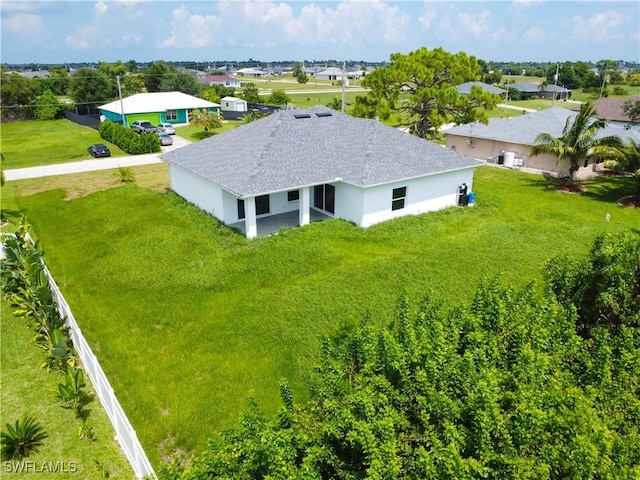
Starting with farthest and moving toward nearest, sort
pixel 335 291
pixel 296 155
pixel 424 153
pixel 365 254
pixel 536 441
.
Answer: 1. pixel 424 153
2. pixel 296 155
3. pixel 365 254
4. pixel 335 291
5. pixel 536 441

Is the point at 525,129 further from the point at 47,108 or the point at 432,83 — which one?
the point at 47,108

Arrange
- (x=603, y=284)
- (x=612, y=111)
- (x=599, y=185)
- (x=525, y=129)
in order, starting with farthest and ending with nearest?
1. (x=612, y=111)
2. (x=525, y=129)
3. (x=599, y=185)
4. (x=603, y=284)

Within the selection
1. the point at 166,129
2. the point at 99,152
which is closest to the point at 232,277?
the point at 99,152

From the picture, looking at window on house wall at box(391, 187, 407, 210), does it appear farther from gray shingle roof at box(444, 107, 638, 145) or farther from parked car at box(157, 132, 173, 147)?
parked car at box(157, 132, 173, 147)

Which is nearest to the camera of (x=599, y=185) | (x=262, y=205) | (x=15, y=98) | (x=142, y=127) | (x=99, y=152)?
(x=262, y=205)

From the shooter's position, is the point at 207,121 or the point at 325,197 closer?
the point at 325,197

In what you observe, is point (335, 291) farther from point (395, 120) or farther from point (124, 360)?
point (395, 120)

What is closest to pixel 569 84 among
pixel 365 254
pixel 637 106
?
pixel 637 106
